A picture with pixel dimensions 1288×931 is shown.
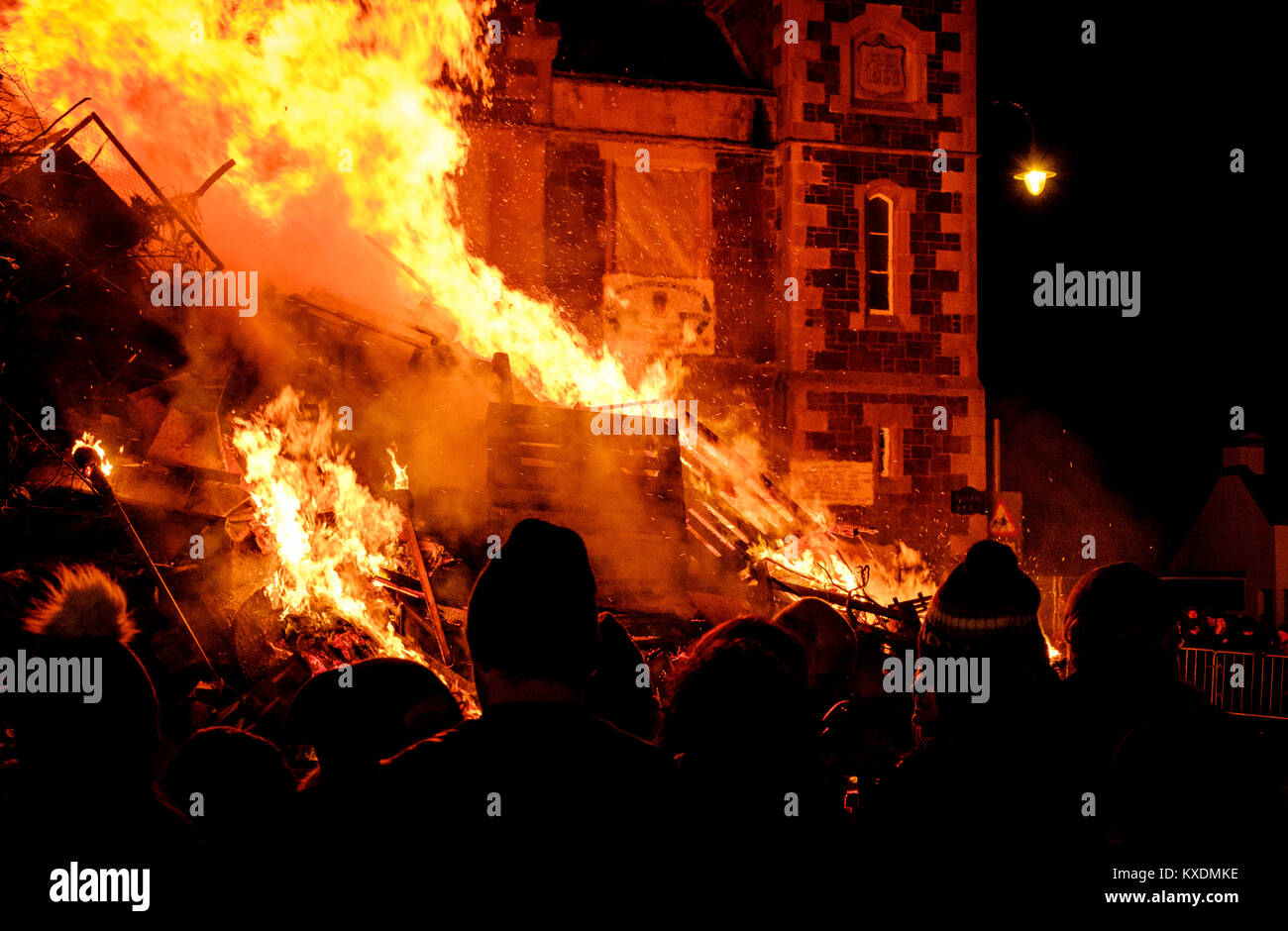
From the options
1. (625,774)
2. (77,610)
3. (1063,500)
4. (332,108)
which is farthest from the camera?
(1063,500)

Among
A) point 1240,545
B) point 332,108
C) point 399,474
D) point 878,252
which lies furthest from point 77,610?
point 1240,545

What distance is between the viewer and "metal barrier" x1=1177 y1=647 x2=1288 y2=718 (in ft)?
39.5

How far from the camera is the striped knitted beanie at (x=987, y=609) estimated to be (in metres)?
3.38

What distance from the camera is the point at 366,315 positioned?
32.3 feet

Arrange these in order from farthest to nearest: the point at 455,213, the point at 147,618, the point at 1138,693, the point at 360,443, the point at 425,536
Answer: the point at 455,213 < the point at 360,443 < the point at 425,536 < the point at 147,618 < the point at 1138,693

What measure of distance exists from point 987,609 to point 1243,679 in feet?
36.1

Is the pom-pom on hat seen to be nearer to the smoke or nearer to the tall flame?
the tall flame

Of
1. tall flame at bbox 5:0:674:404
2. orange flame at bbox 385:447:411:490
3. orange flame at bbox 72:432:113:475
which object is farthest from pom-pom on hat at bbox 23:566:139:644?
tall flame at bbox 5:0:674:404

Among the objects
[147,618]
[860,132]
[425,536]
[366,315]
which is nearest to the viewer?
[147,618]

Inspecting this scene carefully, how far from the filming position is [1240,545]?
22.0 m

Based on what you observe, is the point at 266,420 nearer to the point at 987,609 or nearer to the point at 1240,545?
the point at 987,609
